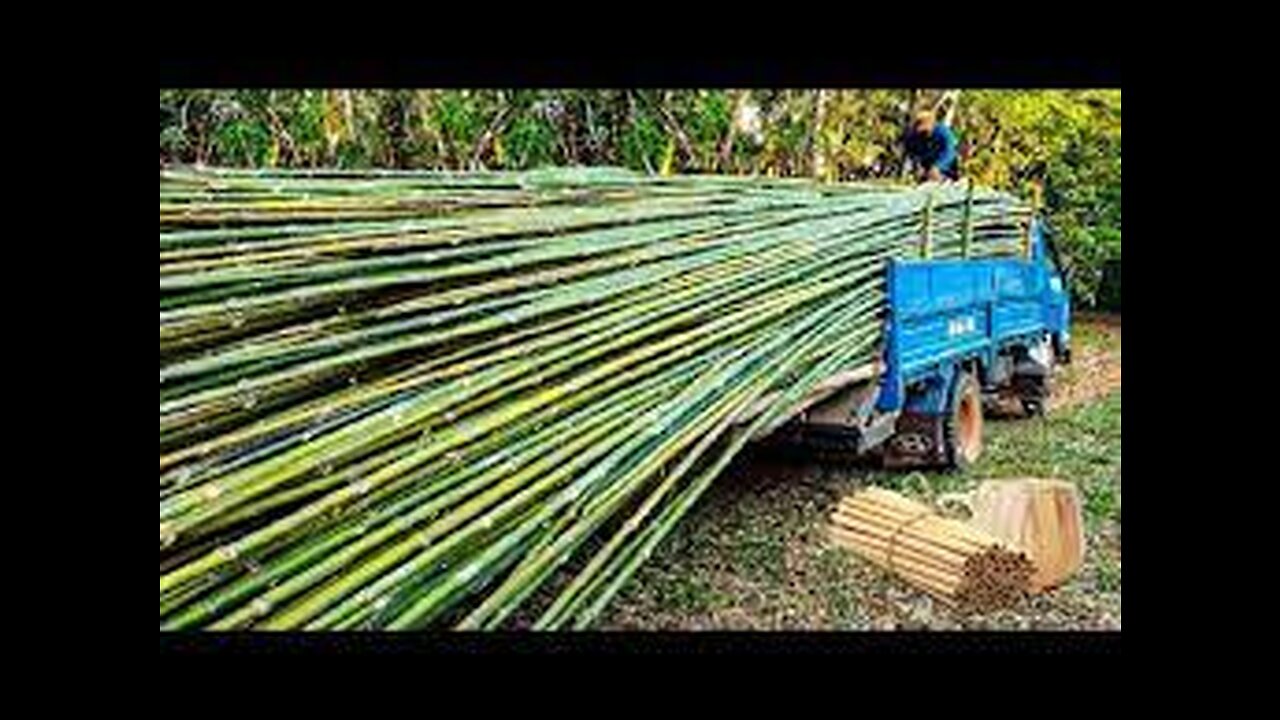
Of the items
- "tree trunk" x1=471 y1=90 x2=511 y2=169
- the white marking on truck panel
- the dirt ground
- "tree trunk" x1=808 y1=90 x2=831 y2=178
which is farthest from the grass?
"tree trunk" x1=471 y1=90 x2=511 y2=169

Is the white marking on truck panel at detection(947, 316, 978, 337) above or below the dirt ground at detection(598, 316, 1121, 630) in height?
above

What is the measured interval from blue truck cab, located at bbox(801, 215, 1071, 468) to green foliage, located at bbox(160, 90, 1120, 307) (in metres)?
0.47

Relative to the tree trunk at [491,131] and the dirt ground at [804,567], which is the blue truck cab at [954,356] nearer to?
the dirt ground at [804,567]

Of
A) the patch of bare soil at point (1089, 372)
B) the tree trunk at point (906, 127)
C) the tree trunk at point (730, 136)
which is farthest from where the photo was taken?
the patch of bare soil at point (1089, 372)

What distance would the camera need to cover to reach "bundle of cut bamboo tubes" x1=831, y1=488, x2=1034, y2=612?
200 inches

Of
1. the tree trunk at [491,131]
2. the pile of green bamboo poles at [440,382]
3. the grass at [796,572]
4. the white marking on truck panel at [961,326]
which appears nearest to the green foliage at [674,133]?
the tree trunk at [491,131]

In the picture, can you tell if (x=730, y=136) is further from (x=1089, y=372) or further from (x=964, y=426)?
(x=1089, y=372)

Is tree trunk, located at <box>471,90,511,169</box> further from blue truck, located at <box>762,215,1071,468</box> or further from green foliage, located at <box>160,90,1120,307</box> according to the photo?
blue truck, located at <box>762,215,1071,468</box>

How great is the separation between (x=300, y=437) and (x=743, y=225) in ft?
6.51

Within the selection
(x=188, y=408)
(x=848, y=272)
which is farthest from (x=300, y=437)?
(x=848, y=272)

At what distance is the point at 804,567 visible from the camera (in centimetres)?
539

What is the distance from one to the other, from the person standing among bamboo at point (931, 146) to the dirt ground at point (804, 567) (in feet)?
3.27

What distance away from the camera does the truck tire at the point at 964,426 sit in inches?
258

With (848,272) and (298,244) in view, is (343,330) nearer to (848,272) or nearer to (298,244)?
(298,244)
